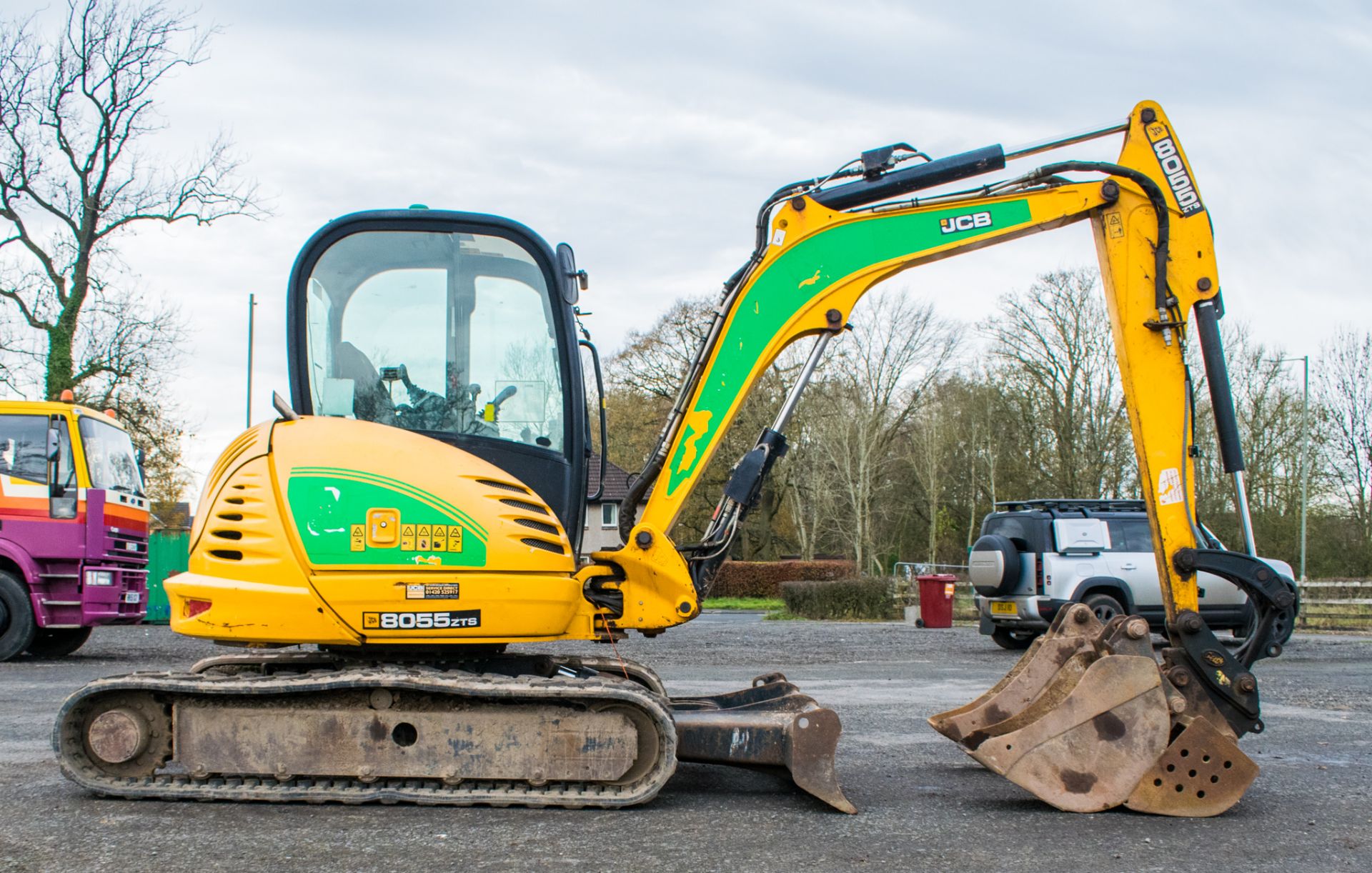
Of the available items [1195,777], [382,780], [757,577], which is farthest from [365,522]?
[757,577]

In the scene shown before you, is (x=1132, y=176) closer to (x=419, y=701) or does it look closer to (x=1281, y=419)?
(x=419, y=701)

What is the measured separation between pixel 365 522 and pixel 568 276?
1543mm

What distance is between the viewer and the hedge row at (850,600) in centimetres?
2292

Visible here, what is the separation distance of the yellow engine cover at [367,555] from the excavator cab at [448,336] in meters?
0.43

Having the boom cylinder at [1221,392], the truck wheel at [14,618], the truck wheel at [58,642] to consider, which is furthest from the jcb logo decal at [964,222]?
the truck wheel at [58,642]

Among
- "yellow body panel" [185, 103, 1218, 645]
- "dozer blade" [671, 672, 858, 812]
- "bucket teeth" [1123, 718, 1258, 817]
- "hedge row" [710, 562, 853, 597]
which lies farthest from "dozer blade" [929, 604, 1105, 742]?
"hedge row" [710, 562, 853, 597]

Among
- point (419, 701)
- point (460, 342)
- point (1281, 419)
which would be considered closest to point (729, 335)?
point (460, 342)

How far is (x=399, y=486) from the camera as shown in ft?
16.3

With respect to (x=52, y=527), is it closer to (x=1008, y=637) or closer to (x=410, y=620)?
(x=410, y=620)

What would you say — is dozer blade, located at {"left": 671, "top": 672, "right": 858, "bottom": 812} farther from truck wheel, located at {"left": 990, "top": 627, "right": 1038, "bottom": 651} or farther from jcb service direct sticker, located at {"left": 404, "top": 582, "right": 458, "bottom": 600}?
truck wheel, located at {"left": 990, "top": 627, "right": 1038, "bottom": 651}

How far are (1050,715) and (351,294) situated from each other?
3808 mm

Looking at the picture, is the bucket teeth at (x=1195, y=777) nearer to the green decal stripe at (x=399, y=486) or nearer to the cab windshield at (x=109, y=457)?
the green decal stripe at (x=399, y=486)

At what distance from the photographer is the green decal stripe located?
4.98 m

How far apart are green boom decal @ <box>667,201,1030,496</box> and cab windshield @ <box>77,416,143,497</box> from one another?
10616mm
